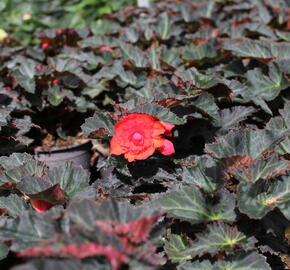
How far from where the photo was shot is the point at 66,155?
8.16 ft

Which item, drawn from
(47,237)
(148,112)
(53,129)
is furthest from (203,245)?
(53,129)

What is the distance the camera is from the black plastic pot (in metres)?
2.44

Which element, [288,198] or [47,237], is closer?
[47,237]

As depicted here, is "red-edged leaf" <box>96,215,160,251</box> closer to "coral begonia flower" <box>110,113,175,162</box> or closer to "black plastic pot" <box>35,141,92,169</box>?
"coral begonia flower" <box>110,113,175,162</box>

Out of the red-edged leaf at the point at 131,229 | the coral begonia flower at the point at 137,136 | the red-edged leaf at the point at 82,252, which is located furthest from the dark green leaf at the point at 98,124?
the red-edged leaf at the point at 82,252

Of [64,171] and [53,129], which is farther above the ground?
[64,171]

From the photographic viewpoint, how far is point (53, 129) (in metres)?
2.64

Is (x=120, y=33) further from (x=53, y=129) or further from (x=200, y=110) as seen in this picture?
(x=200, y=110)

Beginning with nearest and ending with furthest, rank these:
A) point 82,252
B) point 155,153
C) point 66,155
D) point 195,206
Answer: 1. point 82,252
2. point 195,206
3. point 155,153
4. point 66,155

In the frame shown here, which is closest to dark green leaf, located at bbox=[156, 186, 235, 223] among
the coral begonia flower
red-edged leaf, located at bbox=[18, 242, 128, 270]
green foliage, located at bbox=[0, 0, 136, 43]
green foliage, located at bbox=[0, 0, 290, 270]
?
green foliage, located at bbox=[0, 0, 290, 270]

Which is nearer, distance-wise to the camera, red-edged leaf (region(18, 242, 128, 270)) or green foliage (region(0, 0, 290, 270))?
red-edged leaf (region(18, 242, 128, 270))

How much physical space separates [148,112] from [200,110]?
1.08 feet

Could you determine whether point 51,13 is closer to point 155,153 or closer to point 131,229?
point 155,153

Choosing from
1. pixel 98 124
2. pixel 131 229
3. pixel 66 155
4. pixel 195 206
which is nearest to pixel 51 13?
pixel 66 155
